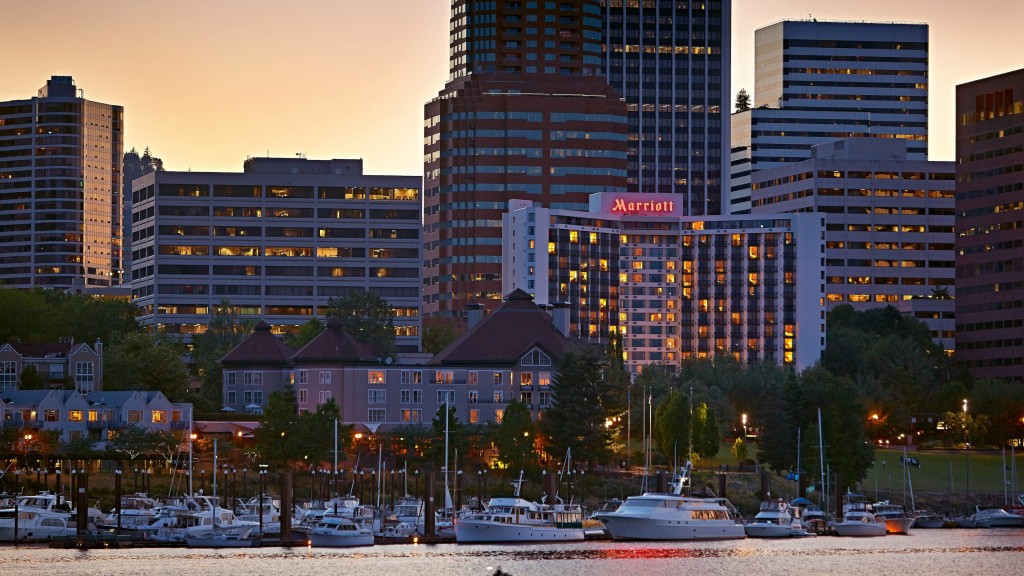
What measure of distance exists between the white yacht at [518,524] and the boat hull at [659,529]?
10.7 ft

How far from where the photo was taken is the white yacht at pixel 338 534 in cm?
15938

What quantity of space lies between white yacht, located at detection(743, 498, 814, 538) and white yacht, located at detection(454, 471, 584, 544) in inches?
772

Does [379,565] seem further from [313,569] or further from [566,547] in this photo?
[566,547]

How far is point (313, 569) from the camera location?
490ft

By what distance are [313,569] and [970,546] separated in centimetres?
6800

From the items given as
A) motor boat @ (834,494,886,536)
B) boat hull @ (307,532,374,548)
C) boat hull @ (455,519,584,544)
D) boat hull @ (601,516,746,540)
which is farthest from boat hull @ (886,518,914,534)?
boat hull @ (307,532,374,548)

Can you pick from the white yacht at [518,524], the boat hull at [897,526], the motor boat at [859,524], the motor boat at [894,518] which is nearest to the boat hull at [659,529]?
A: the white yacht at [518,524]

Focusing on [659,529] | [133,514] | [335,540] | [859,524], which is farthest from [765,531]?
[133,514]

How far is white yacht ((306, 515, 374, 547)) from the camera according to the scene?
159375 mm

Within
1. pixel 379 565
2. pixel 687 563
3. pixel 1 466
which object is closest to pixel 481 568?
pixel 379 565

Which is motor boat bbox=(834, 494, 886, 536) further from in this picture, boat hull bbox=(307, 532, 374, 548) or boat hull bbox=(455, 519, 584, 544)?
boat hull bbox=(307, 532, 374, 548)

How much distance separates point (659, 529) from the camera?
546ft

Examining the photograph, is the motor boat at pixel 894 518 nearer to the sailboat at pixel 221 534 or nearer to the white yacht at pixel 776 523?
the white yacht at pixel 776 523

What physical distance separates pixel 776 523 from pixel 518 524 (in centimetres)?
3018
